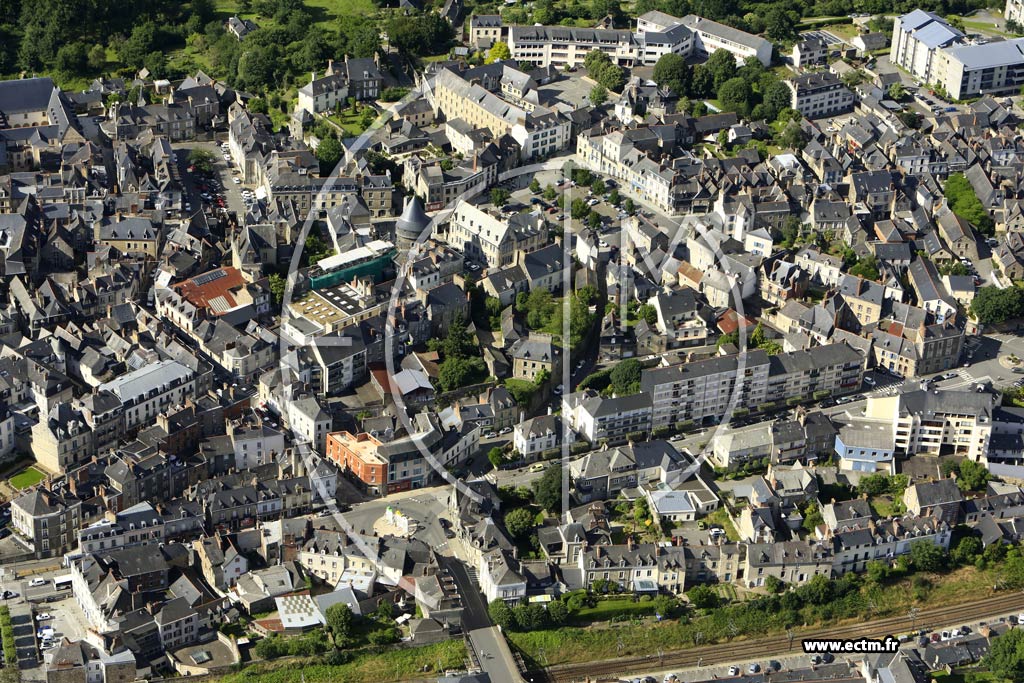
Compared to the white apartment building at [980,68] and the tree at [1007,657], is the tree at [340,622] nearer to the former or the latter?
the tree at [1007,657]

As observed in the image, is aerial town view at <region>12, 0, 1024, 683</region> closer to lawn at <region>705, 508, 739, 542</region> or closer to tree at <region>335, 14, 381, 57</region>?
lawn at <region>705, 508, 739, 542</region>

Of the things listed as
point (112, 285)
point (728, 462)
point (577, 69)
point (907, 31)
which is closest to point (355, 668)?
point (728, 462)

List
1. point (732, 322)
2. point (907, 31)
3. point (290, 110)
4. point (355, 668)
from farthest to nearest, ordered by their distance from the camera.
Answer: point (907, 31) < point (290, 110) < point (732, 322) < point (355, 668)

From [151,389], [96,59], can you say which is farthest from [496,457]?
[96,59]

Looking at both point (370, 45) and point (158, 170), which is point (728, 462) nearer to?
point (158, 170)

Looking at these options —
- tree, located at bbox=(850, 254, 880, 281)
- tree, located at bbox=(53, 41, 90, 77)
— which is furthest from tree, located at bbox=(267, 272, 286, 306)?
tree, located at bbox=(53, 41, 90, 77)

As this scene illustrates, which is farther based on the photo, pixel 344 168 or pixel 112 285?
pixel 344 168
